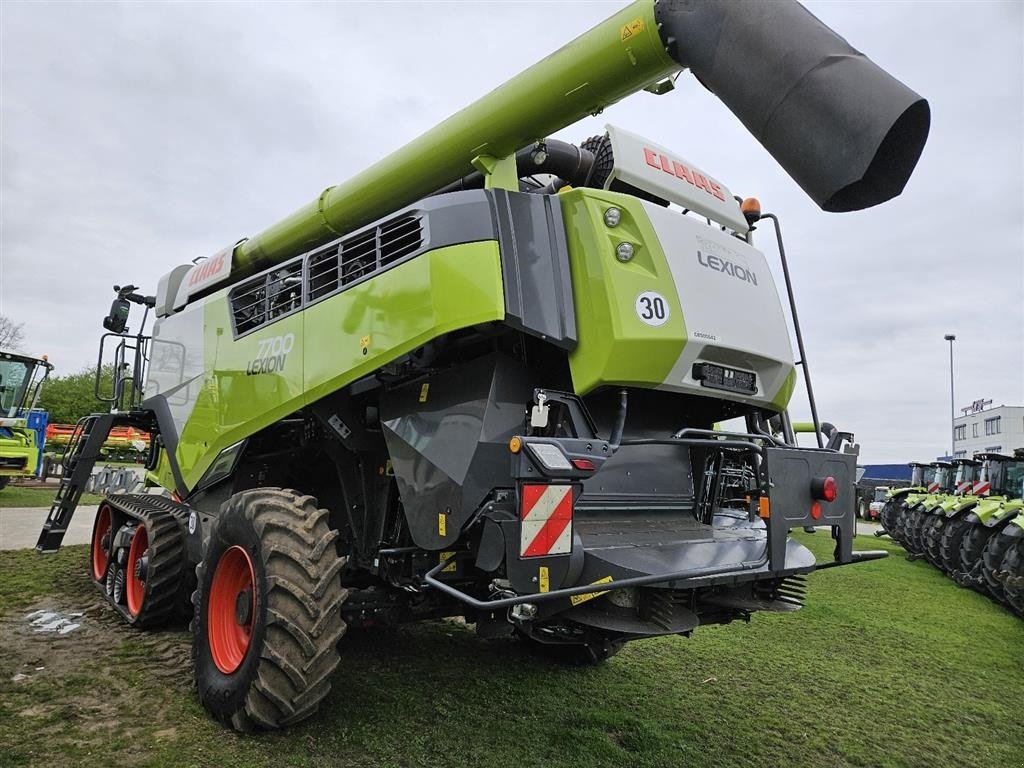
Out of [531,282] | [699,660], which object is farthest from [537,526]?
[699,660]

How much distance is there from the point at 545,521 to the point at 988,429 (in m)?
54.9

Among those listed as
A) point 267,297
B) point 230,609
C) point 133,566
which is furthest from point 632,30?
point 133,566

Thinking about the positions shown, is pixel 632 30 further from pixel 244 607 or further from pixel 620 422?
pixel 244 607

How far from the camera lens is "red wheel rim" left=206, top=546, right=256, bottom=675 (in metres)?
3.85

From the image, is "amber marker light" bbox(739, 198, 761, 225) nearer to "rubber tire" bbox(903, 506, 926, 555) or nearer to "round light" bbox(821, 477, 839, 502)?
"round light" bbox(821, 477, 839, 502)

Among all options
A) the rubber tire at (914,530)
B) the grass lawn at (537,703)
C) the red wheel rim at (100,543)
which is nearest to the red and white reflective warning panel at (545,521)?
the grass lawn at (537,703)

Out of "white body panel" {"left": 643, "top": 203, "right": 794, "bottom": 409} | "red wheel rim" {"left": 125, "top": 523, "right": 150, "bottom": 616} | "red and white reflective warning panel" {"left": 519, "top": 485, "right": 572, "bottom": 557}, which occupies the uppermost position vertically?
"white body panel" {"left": 643, "top": 203, "right": 794, "bottom": 409}

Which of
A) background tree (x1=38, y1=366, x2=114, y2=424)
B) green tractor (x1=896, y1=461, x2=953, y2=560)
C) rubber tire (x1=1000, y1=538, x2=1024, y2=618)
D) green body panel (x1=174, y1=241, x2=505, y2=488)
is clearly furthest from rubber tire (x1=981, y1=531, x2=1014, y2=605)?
background tree (x1=38, y1=366, x2=114, y2=424)

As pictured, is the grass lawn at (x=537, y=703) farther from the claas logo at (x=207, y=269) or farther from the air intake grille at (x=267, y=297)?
the claas logo at (x=207, y=269)

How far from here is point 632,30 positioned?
10.2ft

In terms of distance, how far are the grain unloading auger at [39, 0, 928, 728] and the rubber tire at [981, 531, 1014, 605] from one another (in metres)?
6.29

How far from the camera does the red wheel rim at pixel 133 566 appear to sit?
18.4 ft

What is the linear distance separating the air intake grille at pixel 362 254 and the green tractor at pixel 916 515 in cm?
1184

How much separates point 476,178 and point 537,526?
2.13 meters
